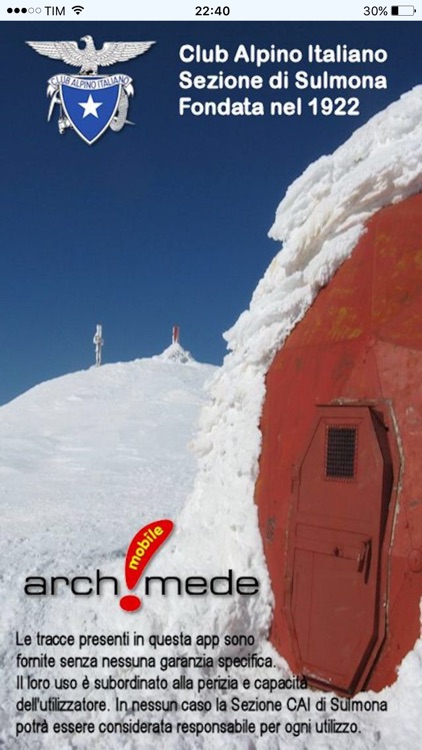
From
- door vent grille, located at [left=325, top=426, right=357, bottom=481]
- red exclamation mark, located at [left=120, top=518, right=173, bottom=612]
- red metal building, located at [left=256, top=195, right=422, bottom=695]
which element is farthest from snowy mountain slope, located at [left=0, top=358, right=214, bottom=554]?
door vent grille, located at [left=325, top=426, right=357, bottom=481]

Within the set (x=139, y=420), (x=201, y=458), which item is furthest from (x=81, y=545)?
(x=139, y=420)

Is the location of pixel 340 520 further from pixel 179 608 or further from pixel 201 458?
pixel 201 458

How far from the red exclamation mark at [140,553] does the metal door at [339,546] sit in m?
1.37

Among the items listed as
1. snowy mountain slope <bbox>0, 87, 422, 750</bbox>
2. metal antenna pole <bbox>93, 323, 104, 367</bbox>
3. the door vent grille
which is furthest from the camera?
metal antenna pole <bbox>93, 323, 104, 367</bbox>

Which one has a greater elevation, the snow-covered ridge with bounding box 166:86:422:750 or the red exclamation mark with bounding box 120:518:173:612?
the snow-covered ridge with bounding box 166:86:422:750

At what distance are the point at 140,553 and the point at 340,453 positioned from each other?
2.11 metres

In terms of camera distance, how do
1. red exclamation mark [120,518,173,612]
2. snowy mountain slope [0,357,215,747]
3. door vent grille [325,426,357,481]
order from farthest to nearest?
snowy mountain slope [0,357,215,747] → red exclamation mark [120,518,173,612] → door vent grille [325,426,357,481]

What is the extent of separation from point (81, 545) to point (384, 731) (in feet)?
15.1

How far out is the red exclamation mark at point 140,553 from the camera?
4387mm

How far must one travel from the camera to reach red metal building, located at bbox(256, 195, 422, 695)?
314cm

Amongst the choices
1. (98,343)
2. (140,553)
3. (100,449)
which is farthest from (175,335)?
(140,553)

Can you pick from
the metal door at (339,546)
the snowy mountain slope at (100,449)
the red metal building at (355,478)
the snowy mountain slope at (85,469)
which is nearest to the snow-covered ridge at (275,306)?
the red metal building at (355,478)

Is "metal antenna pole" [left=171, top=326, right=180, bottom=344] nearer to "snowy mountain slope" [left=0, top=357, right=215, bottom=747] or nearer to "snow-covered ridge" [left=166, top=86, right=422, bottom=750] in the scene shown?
"snowy mountain slope" [left=0, top=357, right=215, bottom=747]

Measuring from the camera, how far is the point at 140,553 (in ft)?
15.5
